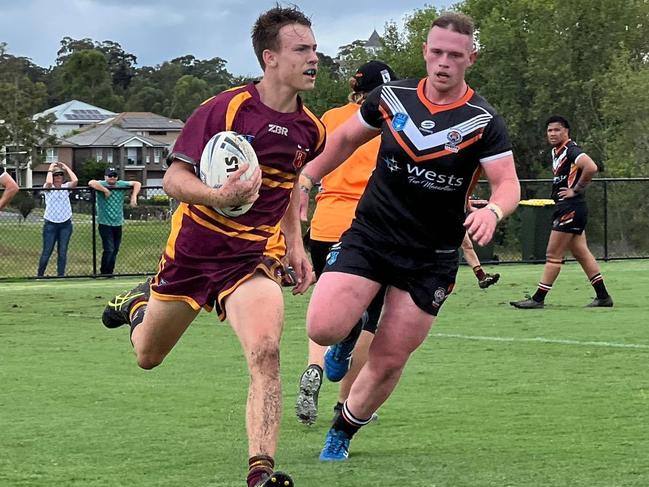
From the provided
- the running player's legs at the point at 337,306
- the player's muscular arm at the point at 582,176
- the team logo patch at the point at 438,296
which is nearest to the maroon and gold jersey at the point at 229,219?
the running player's legs at the point at 337,306

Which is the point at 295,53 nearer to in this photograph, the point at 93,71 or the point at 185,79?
the point at 185,79

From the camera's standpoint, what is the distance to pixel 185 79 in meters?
152

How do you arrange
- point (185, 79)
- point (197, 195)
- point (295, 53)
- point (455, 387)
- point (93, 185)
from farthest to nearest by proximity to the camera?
point (185, 79) → point (93, 185) → point (455, 387) → point (295, 53) → point (197, 195)

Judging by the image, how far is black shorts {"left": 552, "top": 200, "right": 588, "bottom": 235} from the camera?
15109mm

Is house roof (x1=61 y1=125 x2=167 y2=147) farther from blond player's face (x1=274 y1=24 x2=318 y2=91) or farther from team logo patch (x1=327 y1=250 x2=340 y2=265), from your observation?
blond player's face (x1=274 y1=24 x2=318 y2=91)

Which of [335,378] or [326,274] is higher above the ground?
[326,274]

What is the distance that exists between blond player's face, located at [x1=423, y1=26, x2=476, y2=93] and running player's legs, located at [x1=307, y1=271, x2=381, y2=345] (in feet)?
3.59

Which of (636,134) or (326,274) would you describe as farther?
(636,134)

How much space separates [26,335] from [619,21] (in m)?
62.2

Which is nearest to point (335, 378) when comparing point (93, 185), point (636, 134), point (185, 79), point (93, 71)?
point (93, 185)

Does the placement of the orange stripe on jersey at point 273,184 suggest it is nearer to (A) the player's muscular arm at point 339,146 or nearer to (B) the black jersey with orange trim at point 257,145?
(B) the black jersey with orange trim at point 257,145

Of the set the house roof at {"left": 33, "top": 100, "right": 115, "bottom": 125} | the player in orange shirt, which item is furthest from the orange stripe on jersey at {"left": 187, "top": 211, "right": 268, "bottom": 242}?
the house roof at {"left": 33, "top": 100, "right": 115, "bottom": 125}

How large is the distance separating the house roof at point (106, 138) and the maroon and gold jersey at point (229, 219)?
5160 inches

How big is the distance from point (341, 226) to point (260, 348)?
9.36 feet
